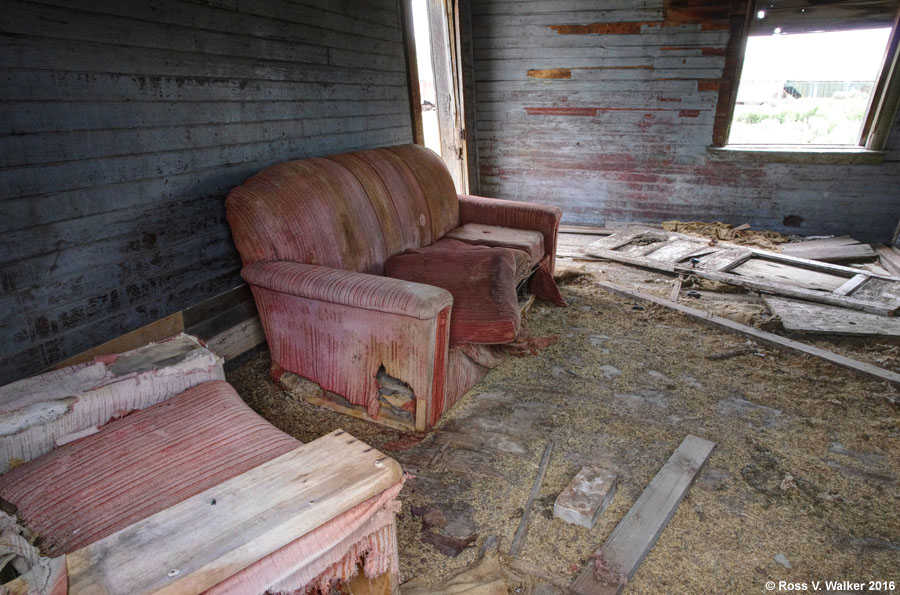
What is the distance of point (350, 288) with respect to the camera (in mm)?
1796

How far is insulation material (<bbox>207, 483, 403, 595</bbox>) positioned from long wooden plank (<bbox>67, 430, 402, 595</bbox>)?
41mm

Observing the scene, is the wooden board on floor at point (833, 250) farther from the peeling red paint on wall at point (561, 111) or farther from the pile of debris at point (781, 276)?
the peeling red paint on wall at point (561, 111)

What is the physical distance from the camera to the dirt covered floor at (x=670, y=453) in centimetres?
143

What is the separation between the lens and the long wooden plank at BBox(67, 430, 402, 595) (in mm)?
721

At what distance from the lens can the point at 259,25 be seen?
240 centimetres

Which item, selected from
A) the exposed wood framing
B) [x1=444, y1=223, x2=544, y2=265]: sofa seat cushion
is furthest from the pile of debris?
the exposed wood framing

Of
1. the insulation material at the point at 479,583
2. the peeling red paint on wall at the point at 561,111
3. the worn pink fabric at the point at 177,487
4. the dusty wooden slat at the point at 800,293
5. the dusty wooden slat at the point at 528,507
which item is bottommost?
the dusty wooden slat at the point at 800,293

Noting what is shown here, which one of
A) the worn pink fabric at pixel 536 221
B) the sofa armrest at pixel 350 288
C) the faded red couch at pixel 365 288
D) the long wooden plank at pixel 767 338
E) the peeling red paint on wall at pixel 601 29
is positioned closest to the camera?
the sofa armrest at pixel 350 288

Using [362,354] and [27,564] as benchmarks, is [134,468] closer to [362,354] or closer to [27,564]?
[27,564]

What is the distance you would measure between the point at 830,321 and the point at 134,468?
129 inches

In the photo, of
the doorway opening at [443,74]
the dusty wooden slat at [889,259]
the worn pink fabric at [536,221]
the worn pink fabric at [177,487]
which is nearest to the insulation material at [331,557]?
the worn pink fabric at [177,487]

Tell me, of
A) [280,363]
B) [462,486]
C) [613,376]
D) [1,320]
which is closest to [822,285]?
[613,376]

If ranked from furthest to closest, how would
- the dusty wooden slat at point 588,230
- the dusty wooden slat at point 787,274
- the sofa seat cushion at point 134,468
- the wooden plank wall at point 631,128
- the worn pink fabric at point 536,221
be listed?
the dusty wooden slat at point 588,230 < the wooden plank wall at point 631,128 < the dusty wooden slat at point 787,274 < the worn pink fabric at point 536,221 < the sofa seat cushion at point 134,468

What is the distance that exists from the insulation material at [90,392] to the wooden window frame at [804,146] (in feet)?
15.4
